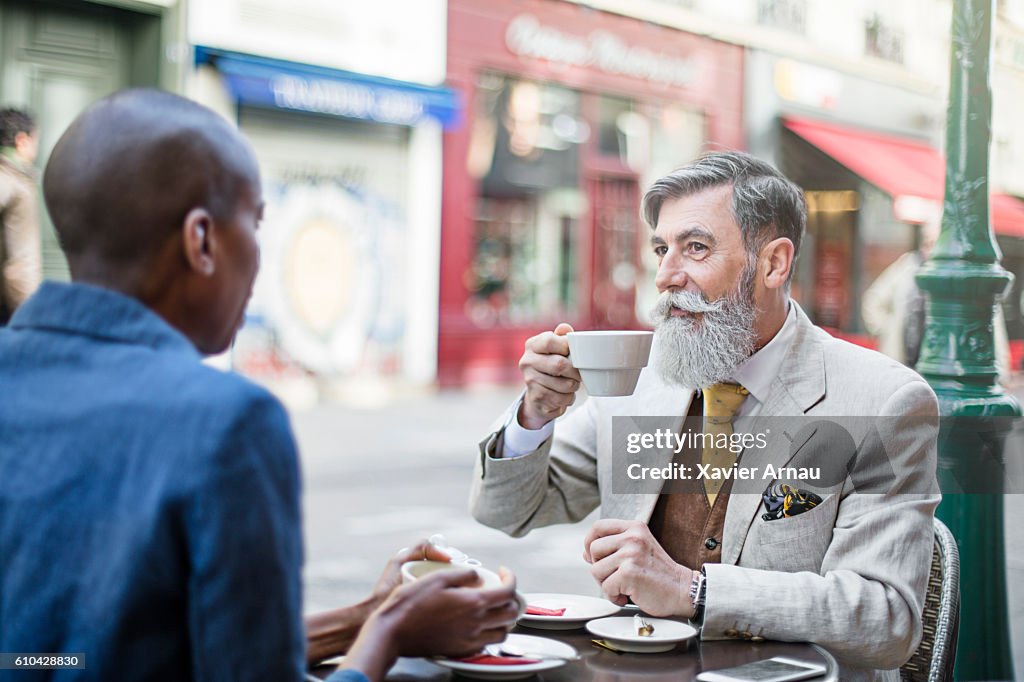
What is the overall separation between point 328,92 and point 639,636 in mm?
11663

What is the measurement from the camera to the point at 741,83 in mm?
18797

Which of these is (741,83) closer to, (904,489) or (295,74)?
(295,74)

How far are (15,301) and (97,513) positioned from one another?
20.3 ft

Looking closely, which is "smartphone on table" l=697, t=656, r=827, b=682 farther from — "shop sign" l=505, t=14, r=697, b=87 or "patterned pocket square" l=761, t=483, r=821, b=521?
"shop sign" l=505, t=14, r=697, b=87

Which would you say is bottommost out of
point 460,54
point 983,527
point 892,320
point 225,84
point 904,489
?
point 983,527

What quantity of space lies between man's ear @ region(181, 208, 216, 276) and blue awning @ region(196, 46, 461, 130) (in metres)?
11.2

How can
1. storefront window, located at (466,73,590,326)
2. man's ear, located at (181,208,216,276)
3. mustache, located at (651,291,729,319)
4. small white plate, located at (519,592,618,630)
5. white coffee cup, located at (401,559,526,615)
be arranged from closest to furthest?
man's ear, located at (181,208,216,276) < white coffee cup, located at (401,559,526,615) < small white plate, located at (519,592,618,630) < mustache, located at (651,291,729,319) < storefront window, located at (466,73,590,326)

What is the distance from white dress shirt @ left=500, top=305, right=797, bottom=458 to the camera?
99.7 inches

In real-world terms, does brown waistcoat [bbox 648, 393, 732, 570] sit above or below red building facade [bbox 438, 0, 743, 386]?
below

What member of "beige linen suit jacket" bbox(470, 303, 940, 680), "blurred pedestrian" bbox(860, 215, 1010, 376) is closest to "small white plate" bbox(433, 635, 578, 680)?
"beige linen suit jacket" bbox(470, 303, 940, 680)

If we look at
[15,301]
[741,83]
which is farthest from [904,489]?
[741,83]

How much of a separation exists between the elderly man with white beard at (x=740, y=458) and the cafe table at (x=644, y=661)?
0.06 metres

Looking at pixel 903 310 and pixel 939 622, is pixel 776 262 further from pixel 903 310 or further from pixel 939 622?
pixel 903 310

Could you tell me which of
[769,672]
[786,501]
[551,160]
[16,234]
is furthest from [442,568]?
[551,160]
